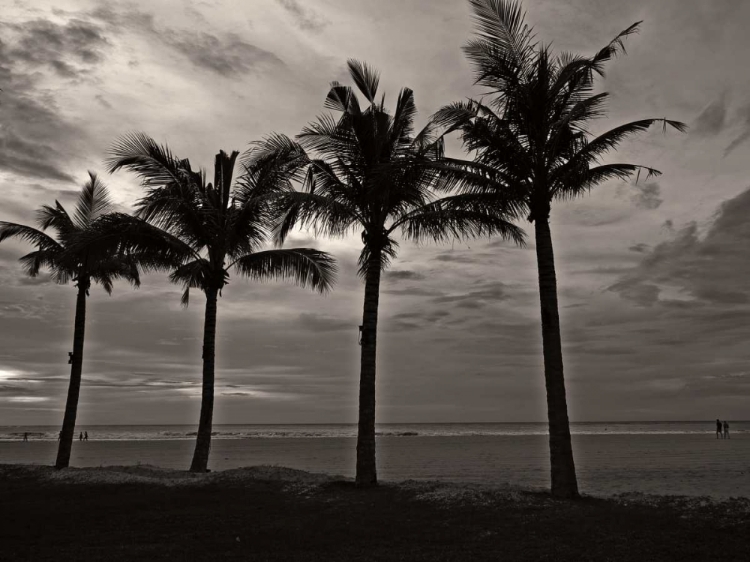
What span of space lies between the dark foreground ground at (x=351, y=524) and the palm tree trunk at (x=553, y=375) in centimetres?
65

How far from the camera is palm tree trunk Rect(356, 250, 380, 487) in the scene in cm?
1723

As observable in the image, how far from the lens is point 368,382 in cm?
1777

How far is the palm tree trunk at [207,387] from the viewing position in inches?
823

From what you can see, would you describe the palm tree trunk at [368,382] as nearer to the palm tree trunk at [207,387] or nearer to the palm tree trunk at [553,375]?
the palm tree trunk at [553,375]

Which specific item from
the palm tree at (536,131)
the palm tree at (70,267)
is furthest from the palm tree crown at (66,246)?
the palm tree at (536,131)

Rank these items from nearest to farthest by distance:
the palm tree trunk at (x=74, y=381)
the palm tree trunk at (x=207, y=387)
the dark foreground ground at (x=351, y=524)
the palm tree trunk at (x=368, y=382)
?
the dark foreground ground at (x=351, y=524)
the palm tree trunk at (x=368, y=382)
the palm tree trunk at (x=207, y=387)
the palm tree trunk at (x=74, y=381)

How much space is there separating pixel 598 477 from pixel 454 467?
8984 millimetres

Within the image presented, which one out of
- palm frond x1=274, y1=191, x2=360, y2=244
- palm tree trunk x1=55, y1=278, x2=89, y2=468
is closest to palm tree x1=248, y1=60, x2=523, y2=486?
palm frond x1=274, y1=191, x2=360, y2=244

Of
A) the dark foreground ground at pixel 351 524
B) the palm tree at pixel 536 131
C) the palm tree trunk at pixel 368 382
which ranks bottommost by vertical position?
the dark foreground ground at pixel 351 524

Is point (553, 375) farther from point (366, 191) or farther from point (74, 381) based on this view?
point (74, 381)

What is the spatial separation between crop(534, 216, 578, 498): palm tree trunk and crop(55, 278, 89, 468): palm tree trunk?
1711 cm

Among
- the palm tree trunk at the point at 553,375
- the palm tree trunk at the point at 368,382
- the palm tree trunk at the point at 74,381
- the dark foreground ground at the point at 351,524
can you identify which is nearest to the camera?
the dark foreground ground at the point at 351,524

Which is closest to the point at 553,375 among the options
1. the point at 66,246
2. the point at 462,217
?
the point at 462,217

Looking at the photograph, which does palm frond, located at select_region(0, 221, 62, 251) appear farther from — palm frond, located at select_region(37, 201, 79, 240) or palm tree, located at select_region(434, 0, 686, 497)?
palm tree, located at select_region(434, 0, 686, 497)
